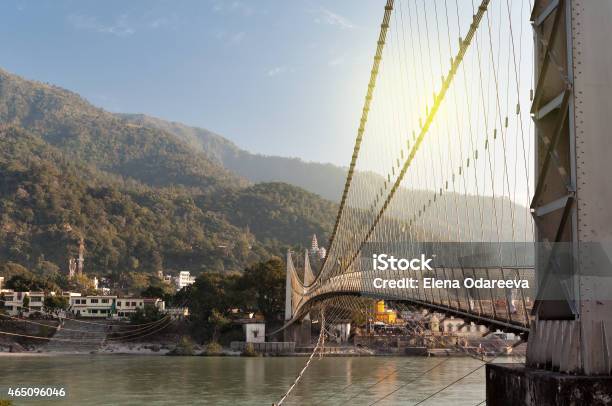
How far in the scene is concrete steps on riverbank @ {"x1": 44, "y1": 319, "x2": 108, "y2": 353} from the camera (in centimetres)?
5803

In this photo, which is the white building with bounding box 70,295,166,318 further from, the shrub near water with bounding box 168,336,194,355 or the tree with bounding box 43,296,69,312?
the shrub near water with bounding box 168,336,194,355

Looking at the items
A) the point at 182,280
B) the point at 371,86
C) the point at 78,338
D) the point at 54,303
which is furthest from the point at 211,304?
the point at 182,280

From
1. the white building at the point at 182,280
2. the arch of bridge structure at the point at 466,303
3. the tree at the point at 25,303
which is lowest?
the tree at the point at 25,303

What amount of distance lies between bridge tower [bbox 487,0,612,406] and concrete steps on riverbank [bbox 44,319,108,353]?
5629 centimetres

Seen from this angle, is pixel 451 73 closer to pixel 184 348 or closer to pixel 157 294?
pixel 184 348

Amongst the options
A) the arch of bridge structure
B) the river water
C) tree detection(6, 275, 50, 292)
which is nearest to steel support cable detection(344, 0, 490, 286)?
the arch of bridge structure

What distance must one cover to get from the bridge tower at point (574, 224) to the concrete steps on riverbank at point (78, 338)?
2216 inches

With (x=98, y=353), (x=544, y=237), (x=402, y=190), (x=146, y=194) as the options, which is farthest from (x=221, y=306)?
(x=146, y=194)

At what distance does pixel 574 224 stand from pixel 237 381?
30411mm

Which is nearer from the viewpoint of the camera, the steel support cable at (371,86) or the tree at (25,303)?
the steel support cable at (371,86)

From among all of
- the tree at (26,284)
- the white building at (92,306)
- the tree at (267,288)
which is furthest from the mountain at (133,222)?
the tree at (267,288)

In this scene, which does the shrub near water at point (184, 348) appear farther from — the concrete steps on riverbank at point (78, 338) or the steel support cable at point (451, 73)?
the steel support cable at point (451, 73)

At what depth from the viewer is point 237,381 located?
34031 mm

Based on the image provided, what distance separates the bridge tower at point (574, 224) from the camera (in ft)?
16.5
